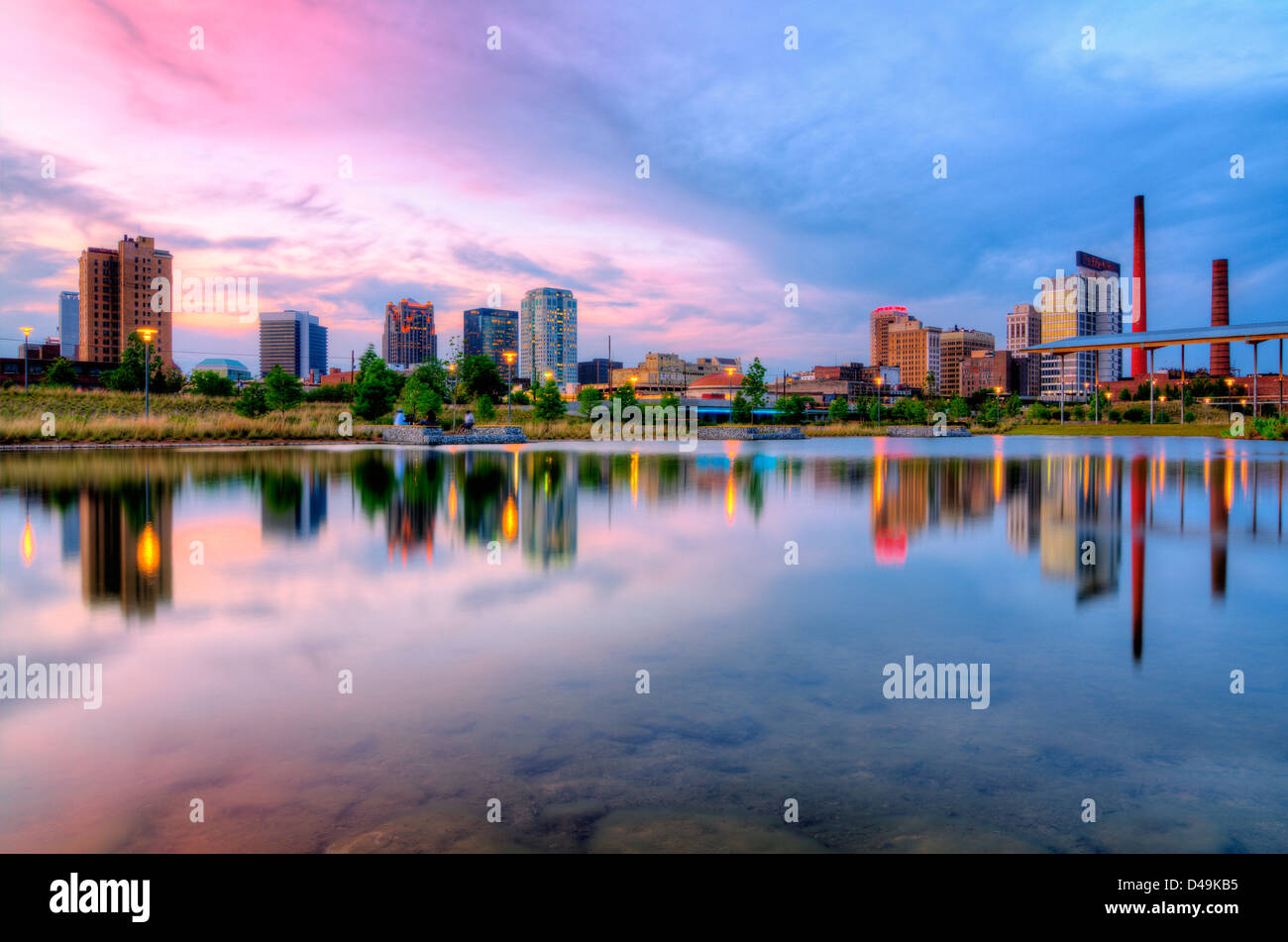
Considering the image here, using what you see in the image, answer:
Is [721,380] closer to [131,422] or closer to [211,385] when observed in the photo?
[211,385]

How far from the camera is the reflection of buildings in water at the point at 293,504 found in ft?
45.0

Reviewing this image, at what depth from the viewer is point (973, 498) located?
65.0 feet

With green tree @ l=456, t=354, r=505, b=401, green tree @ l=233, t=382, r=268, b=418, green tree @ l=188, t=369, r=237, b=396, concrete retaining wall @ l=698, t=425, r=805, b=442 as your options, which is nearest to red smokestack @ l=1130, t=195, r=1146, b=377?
concrete retaining wall @ l=698, t=425, r=805, b=442

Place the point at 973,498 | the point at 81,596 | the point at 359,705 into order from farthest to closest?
the point at 973,498 → the point at 81,596 → the point at 359,705

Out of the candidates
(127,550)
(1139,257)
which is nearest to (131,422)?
(127,550)

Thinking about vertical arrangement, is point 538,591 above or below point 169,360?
below

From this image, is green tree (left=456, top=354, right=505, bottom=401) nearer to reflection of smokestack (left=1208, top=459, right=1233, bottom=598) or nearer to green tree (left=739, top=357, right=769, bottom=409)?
green tree (left=739, top=357, right=769, bottom=409)

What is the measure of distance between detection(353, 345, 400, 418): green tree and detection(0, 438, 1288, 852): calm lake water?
5201cm

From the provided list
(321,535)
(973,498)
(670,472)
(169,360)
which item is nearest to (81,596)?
(321,535)

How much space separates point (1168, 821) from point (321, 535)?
12109 mm

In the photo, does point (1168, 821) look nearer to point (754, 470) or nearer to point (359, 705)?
point (359, 705)

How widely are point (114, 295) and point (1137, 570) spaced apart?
716ft

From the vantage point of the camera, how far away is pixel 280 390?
→ 60.7 metres

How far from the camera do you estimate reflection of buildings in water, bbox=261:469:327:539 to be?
13702 millimetres
